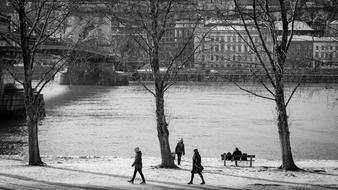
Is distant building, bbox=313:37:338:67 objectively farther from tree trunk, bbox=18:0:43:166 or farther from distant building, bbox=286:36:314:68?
tree trunk, bbox=18:0:43:166

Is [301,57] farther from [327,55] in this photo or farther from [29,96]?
[29,96]

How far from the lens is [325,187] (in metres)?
15.6

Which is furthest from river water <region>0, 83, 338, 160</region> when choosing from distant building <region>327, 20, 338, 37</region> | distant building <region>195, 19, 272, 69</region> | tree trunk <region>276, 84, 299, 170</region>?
distant building <region>195, 19, 272, 69</region>

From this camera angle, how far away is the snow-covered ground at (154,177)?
15773 millimetres

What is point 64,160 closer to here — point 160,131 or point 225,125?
point 160,131

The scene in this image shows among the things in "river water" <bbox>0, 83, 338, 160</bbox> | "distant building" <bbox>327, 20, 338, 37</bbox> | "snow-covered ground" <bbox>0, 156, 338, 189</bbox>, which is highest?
"distant building" <bbox>327, 20, 338, 37</bbox>

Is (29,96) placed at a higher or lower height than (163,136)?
higher

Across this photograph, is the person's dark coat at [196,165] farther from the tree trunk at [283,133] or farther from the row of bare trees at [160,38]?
the tree trunk at [283,133]

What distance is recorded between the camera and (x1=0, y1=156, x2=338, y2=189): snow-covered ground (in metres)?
15.8

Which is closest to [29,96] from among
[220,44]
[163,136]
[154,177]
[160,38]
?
[163,136]

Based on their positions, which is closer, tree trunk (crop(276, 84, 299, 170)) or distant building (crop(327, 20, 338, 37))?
distant building (crop(327, 20, 338, 37))

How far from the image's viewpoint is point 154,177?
17.4 meters

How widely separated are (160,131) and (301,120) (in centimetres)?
3698

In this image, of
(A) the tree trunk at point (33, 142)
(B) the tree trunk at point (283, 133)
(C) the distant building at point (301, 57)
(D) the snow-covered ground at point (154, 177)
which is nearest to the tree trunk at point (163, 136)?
(D) the snow-covered ground at point (154, 177)
